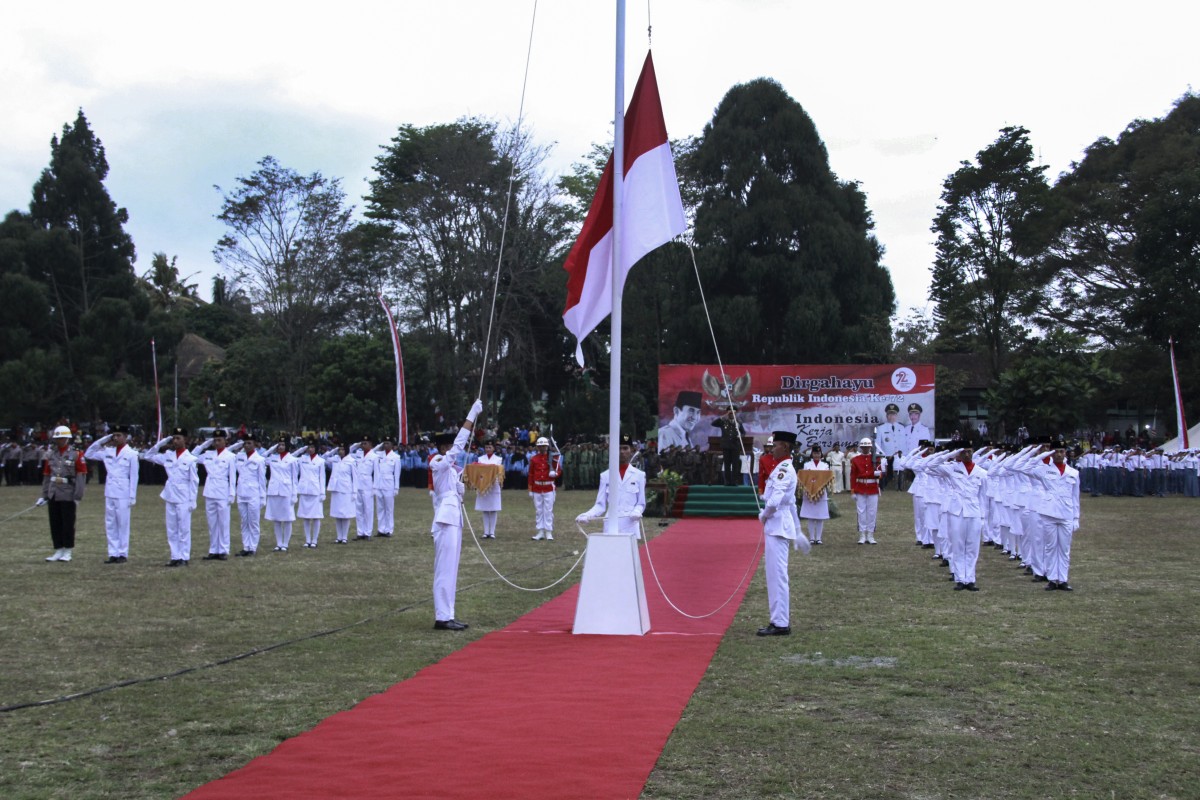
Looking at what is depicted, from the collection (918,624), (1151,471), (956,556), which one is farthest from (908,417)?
(918,624)

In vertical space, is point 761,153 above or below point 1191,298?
above

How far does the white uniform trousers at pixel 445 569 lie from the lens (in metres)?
11.1

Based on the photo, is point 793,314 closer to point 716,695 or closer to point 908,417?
point 908,417

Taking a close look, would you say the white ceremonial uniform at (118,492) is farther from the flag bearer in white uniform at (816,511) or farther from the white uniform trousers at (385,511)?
the flag bearer in white uniform at (816,511)

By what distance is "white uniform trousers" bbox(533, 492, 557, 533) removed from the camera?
21.4 metres

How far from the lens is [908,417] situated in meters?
36.2

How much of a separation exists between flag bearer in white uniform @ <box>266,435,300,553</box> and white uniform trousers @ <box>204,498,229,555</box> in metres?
1.45

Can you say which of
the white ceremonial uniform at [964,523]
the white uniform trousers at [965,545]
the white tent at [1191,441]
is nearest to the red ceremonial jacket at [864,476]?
the white ceremonial uniform at [964,523]

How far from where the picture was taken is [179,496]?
16.3 metres

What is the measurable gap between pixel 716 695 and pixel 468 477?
45.1 ft

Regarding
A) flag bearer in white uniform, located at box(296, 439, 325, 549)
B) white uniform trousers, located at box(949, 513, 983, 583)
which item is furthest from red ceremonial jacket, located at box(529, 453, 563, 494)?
white uniform trousers, located at box(949, 513, 983, 583)

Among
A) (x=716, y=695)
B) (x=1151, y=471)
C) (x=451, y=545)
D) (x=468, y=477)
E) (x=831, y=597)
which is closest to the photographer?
(x=716, y=695)

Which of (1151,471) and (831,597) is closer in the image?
(831,597)

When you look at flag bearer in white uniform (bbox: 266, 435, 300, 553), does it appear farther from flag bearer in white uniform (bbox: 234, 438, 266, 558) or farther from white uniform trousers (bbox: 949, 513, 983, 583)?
white uniform trousers (bbox: 949, 513, 983, 583)
